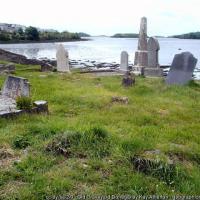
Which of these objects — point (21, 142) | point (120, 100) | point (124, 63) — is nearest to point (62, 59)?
point (124, 63)

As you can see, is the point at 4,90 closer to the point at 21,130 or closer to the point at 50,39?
the point at 21,130

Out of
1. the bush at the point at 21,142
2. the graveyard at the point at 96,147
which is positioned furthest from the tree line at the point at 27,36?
the bush at the point at 21,142

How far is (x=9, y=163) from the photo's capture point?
5.10 meters

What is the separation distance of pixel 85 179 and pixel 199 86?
34.1 ft

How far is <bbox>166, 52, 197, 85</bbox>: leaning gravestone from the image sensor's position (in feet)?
46.1

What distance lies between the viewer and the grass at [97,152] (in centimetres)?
449

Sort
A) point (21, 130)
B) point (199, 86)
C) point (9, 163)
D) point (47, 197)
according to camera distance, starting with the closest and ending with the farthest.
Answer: point (47, 197)
point (9, 163)
point (21, 130)
point (199, 86)

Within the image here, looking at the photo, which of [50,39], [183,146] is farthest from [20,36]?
[183,146]

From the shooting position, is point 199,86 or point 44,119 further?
point 199,86

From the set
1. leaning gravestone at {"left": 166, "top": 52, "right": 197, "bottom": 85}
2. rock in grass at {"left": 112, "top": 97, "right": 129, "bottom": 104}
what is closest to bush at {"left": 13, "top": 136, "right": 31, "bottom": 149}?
rock in grass at {"left": 112, "top": 97, "right": 129, "bottom": 104}

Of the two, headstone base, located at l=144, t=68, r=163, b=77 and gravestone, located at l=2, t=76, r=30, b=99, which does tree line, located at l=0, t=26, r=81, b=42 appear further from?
gravestone, located at l=2, t=76, r=30, b=99

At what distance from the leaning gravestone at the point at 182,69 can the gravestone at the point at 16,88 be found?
6.67m

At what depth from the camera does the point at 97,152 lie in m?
5.47

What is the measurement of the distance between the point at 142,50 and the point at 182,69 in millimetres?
6782
